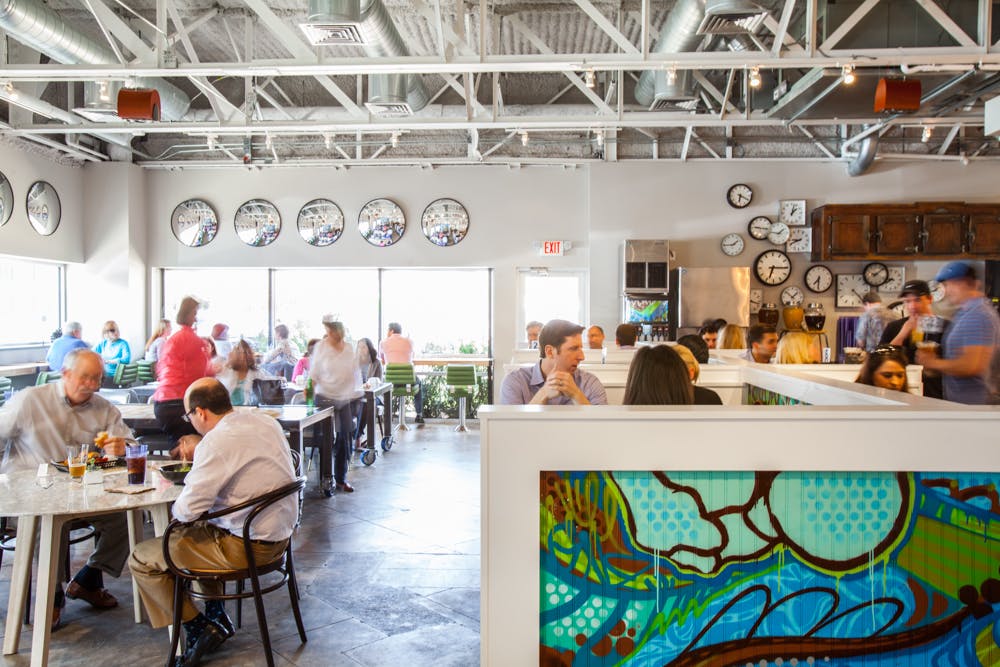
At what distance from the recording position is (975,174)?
32.7ft

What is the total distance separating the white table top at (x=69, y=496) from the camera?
118 inches

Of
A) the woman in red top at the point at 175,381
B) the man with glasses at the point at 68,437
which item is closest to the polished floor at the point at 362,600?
the man with glasses at the point at 68,437

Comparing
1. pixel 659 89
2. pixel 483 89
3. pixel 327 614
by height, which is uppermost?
pixel 483 89

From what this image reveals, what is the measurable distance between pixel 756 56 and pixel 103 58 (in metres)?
5.85

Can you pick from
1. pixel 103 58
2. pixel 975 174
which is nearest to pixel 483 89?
pixel 103 58

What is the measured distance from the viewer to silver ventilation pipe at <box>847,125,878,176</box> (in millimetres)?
9297

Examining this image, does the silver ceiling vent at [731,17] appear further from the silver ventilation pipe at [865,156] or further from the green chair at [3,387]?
the green chair at [3,387]

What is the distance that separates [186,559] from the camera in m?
3.07

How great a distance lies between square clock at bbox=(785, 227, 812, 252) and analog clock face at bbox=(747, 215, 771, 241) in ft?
0.97

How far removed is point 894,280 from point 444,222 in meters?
6.16

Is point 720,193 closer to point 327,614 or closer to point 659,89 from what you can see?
point 659,89

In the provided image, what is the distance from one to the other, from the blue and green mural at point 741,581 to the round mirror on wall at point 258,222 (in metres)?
9.59

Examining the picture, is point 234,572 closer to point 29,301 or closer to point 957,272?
point 957,272

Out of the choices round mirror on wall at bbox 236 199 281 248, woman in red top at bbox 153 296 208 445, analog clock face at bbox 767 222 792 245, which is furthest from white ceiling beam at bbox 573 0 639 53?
round mirror on wall at bbox 236 199 281 248
